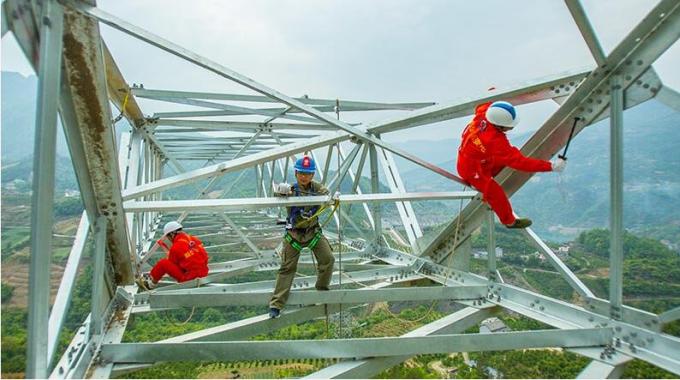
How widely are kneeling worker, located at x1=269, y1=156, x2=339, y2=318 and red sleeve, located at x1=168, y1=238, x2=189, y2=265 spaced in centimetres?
229

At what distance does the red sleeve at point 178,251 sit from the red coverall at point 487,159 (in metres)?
4.93

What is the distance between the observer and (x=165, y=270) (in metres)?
7.10

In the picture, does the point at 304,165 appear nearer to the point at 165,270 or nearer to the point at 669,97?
→ the point at 165,270

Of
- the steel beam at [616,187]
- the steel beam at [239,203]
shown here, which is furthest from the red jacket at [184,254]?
the steel beam at [616,187]

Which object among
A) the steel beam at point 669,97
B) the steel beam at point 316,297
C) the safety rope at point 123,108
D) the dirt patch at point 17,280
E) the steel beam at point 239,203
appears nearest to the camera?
the dirt patch at point 17,280

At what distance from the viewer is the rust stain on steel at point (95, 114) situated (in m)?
3.84

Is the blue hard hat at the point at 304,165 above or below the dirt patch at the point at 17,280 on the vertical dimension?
above

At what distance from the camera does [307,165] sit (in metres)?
6.15

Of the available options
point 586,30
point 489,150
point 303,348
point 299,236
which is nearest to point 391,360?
point 303,348

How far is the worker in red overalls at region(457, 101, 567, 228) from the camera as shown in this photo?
4.93m

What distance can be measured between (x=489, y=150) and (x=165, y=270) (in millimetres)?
5603

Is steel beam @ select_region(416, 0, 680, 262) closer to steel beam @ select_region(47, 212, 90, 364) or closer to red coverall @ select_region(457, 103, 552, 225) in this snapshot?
red coverall @ select_region(457, 103, 552, 225)

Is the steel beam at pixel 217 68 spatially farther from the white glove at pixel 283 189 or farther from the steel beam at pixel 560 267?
the steel beam at pixel 560 267

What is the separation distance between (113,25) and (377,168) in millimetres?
5312
